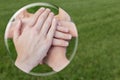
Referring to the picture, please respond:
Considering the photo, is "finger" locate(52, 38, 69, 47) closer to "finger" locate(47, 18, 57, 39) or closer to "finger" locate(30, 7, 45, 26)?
"finger" locate(47, 18, 57, 39)

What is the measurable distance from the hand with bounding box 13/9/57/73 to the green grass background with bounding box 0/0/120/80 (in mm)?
2808

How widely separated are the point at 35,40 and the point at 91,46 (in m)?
4.69

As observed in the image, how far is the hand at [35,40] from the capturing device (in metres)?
2.53

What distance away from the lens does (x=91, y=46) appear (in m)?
7.18

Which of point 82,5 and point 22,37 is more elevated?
point 22,37

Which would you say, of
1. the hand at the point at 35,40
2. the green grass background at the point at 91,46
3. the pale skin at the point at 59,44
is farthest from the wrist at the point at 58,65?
the green grass background at the point at 91,46

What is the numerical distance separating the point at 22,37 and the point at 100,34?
5834 mm

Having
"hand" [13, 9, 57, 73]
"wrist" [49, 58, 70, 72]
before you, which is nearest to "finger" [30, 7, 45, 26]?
"hand" [13, 9, 57, 73]

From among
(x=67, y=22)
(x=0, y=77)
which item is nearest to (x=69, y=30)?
(x=67, y=22)

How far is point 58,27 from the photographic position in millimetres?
2598

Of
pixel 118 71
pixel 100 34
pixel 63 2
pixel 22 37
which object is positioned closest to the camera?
pixel 22 37

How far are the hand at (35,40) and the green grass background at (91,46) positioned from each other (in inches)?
111

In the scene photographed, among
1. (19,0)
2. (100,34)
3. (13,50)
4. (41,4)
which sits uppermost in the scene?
(41,4)

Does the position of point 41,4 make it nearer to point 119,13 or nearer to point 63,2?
point 119,13
